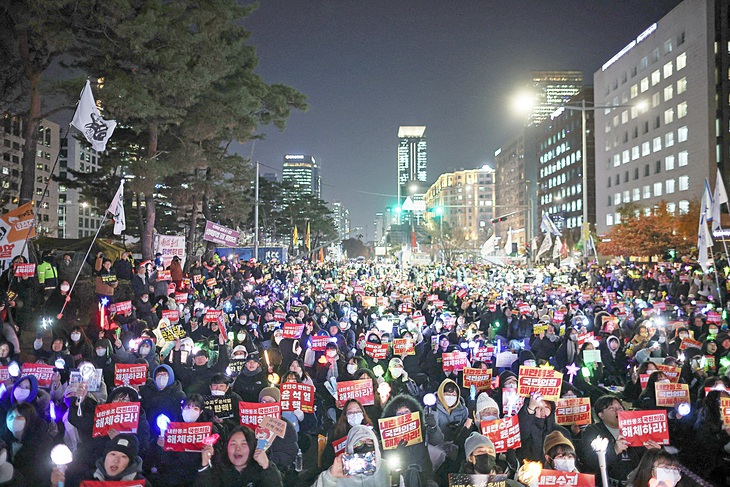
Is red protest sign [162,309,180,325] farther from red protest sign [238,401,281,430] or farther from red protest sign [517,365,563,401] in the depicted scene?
red protest sign [517,365,563,401]

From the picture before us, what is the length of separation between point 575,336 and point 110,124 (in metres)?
11.9

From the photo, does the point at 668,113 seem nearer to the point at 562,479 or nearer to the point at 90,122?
the point at 90,122

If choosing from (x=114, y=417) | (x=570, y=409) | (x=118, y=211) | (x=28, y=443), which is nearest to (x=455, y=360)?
(x=570, y=409)

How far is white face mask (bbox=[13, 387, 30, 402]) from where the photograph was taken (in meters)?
7.28

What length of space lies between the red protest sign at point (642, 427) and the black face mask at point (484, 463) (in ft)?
4.93

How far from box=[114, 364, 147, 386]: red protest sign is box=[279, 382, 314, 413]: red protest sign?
6.79ft

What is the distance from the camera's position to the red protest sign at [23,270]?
13289 millimetres

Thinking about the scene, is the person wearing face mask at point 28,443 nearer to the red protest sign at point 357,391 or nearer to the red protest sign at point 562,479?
the red protest sign at point 357,391

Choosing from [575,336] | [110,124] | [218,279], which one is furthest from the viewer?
[218,279]

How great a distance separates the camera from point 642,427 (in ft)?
19.6

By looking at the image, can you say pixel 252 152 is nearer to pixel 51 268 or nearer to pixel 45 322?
pixel 51 268

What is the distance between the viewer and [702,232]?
17.4 metres

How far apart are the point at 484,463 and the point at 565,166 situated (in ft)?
334

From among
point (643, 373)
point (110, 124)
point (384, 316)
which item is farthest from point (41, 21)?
point (643, 373)
